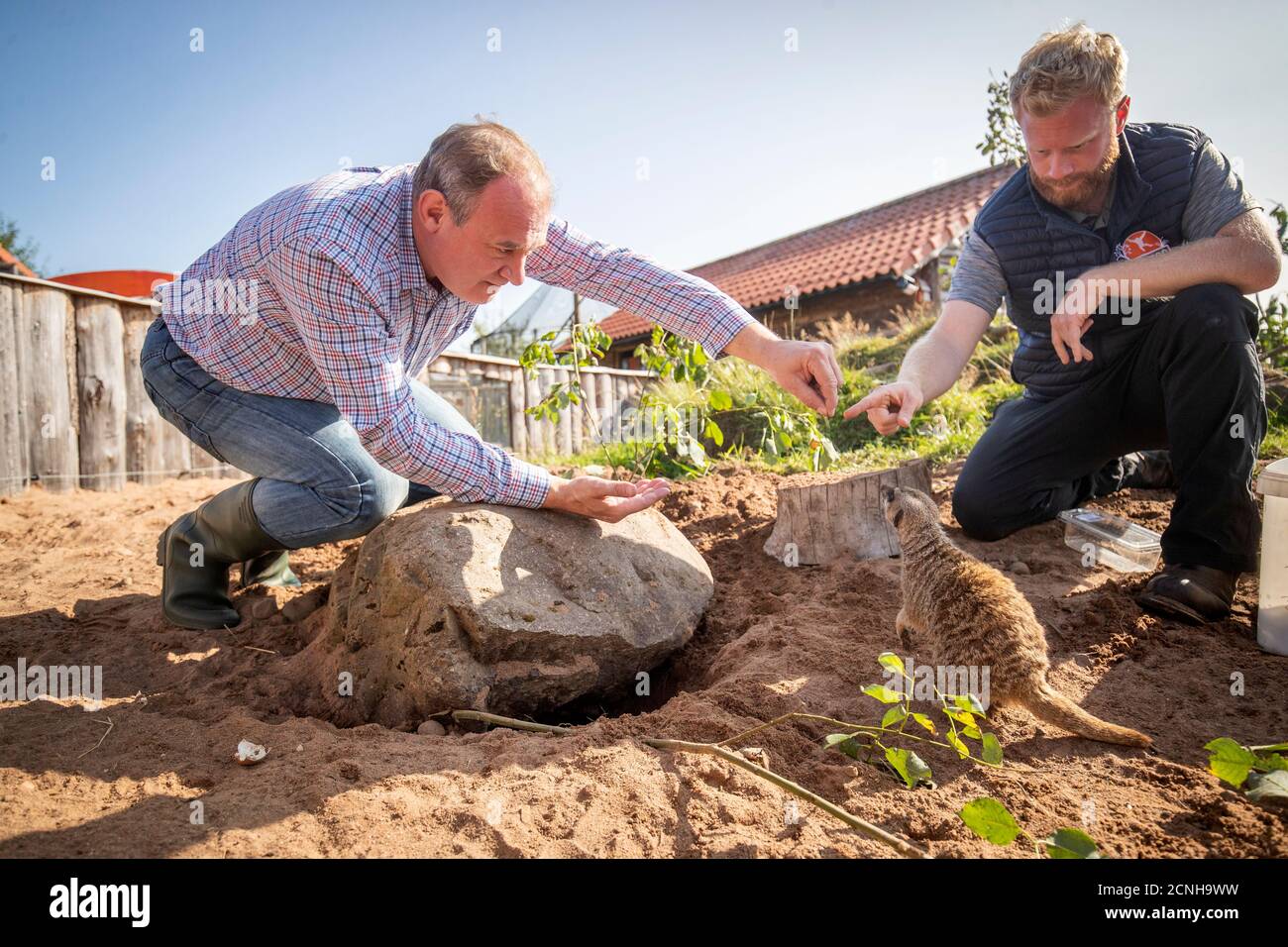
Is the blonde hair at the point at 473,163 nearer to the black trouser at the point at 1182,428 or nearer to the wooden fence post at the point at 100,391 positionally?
the black trouser at the point at 1182,428

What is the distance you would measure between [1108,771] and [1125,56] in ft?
9.06

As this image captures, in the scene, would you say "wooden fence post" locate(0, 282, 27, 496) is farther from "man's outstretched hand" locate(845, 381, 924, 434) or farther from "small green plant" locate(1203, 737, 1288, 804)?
"small green plant" locate(1203, 737, 1288, 804)

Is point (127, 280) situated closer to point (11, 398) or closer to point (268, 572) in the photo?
point (11, 398)

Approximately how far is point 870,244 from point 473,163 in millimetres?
14668

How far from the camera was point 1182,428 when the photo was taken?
3.18m

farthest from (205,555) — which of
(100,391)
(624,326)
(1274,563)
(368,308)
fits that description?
(624,326)

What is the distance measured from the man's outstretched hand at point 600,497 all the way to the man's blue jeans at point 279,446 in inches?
25.6

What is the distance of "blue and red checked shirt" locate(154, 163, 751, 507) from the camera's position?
8.35ft

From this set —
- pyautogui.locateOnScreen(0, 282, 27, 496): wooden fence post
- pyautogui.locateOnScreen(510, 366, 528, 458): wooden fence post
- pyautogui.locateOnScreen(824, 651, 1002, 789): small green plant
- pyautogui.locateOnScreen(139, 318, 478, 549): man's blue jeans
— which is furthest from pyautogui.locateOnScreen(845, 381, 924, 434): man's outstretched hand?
pyautogui.locateOnScreen(510, 366, 528, 458): wooden fence post

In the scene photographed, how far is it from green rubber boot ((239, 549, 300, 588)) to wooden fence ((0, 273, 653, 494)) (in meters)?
2.52

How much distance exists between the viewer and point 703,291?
10.6 feet

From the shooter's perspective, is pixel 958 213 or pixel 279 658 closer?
pixel 279 658

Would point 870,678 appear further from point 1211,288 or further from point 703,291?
point 1211,288
